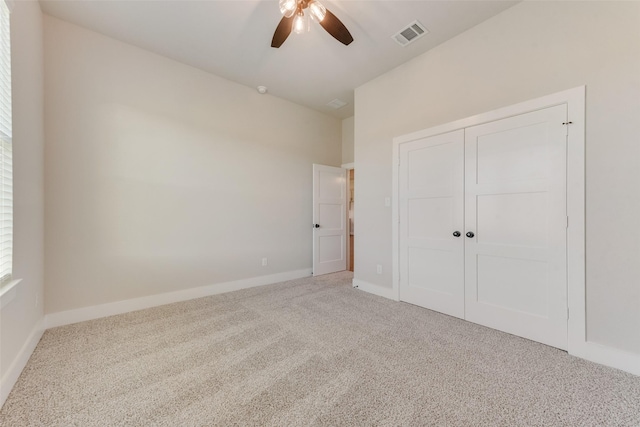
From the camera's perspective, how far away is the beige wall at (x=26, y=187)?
1.72 metres

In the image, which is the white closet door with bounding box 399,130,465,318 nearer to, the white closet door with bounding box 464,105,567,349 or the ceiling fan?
the white closet door with bounding box 464,105,567,349

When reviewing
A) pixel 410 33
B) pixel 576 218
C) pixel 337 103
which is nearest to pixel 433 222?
pixel 576 218

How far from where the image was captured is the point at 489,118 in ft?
8.16

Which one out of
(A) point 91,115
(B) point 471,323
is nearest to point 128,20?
(A) point 91,115

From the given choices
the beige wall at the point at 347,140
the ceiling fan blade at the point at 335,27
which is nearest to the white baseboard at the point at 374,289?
the beige wall at the point at 347,140

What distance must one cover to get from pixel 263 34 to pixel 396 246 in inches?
116

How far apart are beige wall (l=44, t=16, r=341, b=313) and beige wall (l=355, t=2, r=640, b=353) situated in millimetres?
2612

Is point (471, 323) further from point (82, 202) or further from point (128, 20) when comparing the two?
point (128, 20)

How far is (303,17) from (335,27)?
0.30 m

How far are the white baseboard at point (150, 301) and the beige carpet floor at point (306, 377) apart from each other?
0.17 meters

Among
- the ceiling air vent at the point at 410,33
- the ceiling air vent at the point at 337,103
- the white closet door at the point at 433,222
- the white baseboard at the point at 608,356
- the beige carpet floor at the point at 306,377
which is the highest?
the ceiling air vent at the point at 410,33

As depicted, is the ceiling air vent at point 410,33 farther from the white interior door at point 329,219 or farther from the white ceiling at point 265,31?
the white interior door at point 329,219

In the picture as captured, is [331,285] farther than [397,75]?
Yes

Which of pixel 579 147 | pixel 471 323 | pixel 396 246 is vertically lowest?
pixel 471 323
